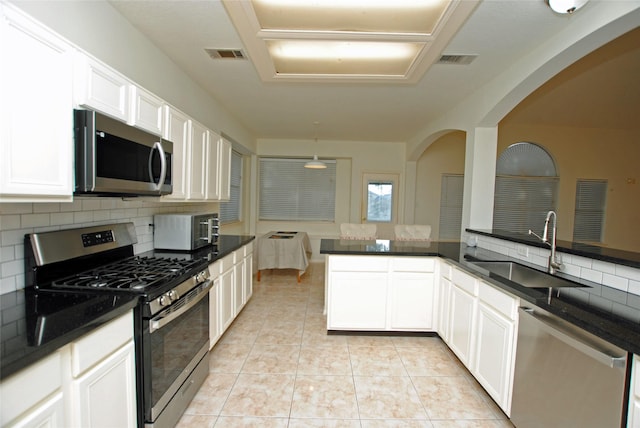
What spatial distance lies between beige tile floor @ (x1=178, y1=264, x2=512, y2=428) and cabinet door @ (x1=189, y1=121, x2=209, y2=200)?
58.2 inches

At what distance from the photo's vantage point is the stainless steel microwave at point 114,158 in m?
1.33

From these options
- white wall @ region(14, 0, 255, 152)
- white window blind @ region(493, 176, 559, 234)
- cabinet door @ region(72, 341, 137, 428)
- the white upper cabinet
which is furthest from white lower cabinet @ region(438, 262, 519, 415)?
white window blind @ region(493, 176, 559, 234)

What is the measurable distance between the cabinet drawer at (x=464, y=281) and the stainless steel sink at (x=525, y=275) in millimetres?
127

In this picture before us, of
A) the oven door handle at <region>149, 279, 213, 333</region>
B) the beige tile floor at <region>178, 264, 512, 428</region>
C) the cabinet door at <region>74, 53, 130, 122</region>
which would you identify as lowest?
the beige tile floor at <region>178, 264, 512, 428</region>

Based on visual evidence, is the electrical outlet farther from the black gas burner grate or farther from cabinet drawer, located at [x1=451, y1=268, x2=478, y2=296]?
the black gas burner grate

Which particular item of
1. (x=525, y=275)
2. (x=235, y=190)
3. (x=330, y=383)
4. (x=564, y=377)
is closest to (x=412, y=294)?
(x=525, y=275)

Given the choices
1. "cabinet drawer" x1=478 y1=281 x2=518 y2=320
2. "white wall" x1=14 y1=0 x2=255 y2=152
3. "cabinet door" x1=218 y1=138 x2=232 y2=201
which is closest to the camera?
"white wall" x1=14 y1=0 x2=255 y2=152

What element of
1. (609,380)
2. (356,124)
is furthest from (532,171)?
(609,380)

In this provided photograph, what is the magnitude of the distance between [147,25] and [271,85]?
1354mm

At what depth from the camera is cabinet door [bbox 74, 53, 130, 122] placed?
4.39 feet

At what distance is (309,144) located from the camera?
643cm

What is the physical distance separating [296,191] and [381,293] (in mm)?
4190

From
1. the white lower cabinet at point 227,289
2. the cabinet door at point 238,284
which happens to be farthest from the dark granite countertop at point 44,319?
the cabinet door at point 238,284

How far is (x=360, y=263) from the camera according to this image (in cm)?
285
